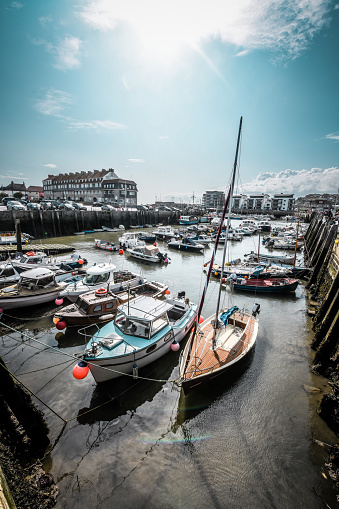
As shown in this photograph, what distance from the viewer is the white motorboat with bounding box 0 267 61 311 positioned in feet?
50.7

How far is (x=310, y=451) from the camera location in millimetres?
7547

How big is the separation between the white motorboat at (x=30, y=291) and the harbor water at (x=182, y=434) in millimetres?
3174

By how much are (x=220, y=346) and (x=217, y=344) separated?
0.69ft

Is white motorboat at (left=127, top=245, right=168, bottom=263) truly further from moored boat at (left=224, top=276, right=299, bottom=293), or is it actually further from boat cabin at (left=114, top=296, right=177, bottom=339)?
boat cabin at (left=114, top=296, right=177, bottom=339)

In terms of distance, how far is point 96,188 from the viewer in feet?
308

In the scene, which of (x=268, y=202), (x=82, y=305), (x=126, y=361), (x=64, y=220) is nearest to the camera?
(x=126, y=361)

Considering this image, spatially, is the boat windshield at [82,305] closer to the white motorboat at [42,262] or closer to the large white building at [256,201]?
the white motorboat at [42,262]

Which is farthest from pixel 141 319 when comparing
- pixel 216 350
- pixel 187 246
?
pixel 187 246

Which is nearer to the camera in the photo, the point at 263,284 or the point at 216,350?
the point at 216,350

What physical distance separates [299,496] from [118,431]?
5.78 metres

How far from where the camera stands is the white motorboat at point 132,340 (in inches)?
365

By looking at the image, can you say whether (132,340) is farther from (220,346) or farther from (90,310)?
(90,310)

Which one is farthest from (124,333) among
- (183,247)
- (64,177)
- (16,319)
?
(64,177)

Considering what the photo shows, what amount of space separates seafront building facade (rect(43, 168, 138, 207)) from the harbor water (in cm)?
8105
